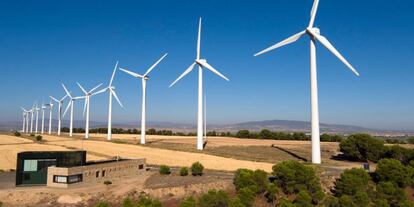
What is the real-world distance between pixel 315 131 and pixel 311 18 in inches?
757

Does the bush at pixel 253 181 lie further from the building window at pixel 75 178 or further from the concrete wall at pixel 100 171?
the building window at pixel 75 178

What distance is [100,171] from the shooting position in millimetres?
51562

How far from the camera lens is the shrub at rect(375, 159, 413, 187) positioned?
48.5 meters

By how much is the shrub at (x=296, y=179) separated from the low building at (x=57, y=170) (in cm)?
2390

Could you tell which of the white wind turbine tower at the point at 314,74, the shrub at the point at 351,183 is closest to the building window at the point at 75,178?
the shrub at the point at 351,183

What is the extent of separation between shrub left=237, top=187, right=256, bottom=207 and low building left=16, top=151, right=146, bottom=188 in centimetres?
2081

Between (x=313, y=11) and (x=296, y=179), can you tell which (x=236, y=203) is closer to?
(x=296, y=179)

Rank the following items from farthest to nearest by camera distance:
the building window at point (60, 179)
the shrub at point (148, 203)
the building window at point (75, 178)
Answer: the building window at point (75, 178) → the building window at point (60, 179) → the shrub at point (148, 203)

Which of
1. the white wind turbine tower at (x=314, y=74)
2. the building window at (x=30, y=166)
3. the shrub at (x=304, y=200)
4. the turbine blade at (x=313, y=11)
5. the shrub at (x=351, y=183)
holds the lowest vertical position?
the shrub at (x=304, y=200)

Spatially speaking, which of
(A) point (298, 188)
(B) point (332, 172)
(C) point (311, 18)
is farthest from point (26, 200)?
(C) point (311, 18)

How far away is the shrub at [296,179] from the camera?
145ft

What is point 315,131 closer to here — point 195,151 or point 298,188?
point 298,188

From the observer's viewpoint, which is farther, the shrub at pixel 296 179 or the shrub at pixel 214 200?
the shrub at pixel 296 179

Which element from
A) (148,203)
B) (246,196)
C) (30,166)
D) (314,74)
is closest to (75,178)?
(30,166)
